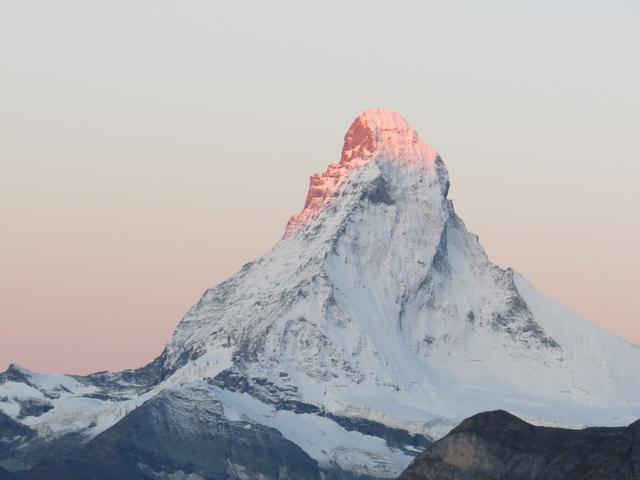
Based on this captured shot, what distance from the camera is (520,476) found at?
634ft

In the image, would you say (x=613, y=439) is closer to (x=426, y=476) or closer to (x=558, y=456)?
(x=558, y=456)

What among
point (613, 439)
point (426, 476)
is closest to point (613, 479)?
point (613, 439)

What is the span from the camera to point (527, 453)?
640 ft

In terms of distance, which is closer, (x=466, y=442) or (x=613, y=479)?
(x=613, y=479)

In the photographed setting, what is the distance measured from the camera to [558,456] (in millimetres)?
192625

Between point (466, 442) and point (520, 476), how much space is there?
21.5ft

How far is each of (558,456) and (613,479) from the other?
28.5 ft

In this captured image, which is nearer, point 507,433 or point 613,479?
point 613,479

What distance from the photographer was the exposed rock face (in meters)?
188

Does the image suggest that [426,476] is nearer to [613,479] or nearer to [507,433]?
[507,433]

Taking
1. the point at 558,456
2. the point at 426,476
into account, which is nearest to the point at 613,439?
the point at 558,456

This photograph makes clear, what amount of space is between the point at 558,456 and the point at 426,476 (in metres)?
12.1

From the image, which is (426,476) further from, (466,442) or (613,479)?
(613,479)

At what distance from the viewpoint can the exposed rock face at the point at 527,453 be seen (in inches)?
7392
